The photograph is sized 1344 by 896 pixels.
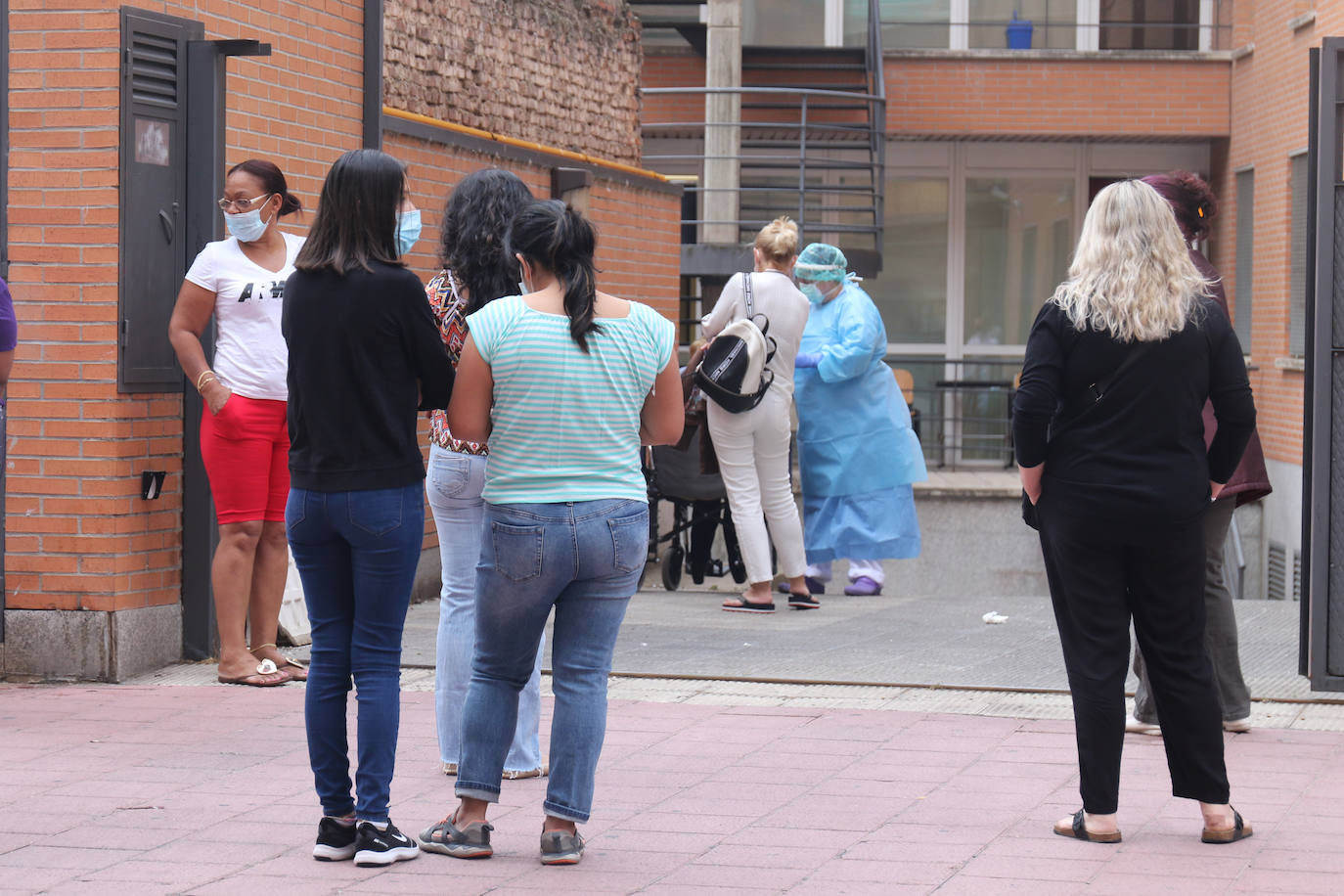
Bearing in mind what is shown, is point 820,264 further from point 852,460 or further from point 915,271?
point 915,271

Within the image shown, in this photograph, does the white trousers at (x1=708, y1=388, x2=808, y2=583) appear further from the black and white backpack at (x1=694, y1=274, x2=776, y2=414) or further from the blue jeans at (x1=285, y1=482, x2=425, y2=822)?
the blue jeans at (x1=285, y1=482, x2=425, y2=822)

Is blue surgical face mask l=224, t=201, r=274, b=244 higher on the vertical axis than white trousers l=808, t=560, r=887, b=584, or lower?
higher

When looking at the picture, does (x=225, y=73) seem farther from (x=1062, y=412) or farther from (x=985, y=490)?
(x=985, y=490)

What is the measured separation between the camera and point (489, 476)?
4.51 meters

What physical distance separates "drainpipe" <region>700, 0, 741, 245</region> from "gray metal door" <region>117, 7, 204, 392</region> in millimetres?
11364

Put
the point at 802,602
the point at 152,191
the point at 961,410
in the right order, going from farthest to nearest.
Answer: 1. the point at 961,410
2. the point at 802,602
3. the point at 152,191

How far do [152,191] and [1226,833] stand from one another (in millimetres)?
4714

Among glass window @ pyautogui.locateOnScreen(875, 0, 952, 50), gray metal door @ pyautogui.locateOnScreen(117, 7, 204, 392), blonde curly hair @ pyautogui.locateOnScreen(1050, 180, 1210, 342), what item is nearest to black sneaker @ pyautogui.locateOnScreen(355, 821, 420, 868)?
blonde curly hair @ pyautogui.locateOnScreen(1050, 180, 1210, 342)

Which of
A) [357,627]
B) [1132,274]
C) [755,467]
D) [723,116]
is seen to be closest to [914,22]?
[723,116]

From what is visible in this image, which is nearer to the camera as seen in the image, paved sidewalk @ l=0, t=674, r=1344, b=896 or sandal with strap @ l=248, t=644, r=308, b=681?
paved sidewalk @ l=0, t=674, r=1344, b=896

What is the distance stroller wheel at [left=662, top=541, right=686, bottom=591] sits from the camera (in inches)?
444

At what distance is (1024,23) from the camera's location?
2059 centimetres

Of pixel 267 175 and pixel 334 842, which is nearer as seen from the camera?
pixel 334 842

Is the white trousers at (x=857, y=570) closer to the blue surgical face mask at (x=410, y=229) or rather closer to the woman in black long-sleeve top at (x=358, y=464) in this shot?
the blue surgical face mask at (x=410, y=229)
